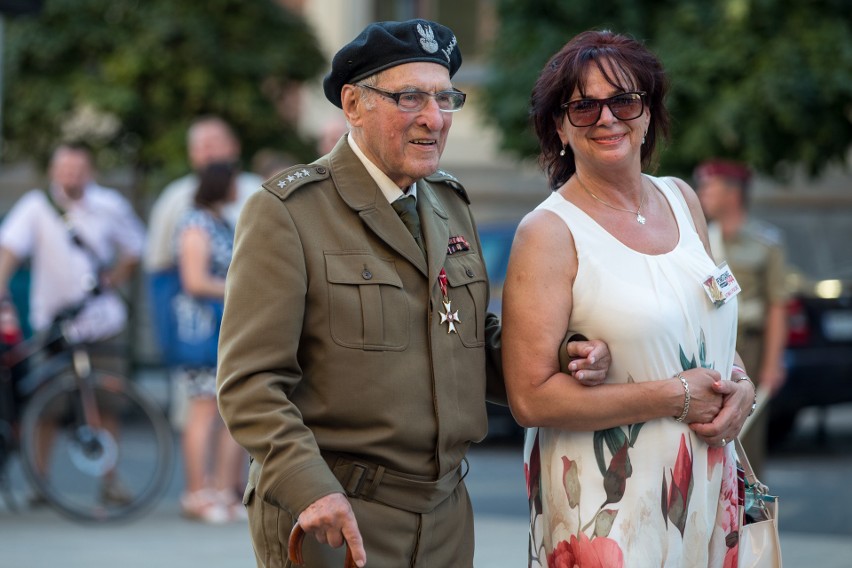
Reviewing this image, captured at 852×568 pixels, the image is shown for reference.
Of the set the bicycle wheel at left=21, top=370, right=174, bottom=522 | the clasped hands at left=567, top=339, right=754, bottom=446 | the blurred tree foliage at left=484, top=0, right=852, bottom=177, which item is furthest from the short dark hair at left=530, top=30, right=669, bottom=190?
the blurred tree foliage at left=484, top=0, right=852, bottom=177

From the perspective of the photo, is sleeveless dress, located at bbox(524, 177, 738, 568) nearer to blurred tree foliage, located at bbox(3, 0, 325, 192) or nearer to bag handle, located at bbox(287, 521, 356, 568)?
bag handle, located at bbox(287, 521, 356, 568)

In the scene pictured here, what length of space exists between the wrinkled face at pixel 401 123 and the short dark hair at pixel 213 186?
15.2 feet

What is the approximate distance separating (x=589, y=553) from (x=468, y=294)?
687 millimetres

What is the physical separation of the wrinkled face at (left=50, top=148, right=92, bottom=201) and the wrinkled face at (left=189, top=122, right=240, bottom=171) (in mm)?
638

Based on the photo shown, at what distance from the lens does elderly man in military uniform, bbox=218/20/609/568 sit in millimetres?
3094

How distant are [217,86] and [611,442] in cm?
1122

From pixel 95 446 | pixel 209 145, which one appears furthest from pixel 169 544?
pixel 209 145

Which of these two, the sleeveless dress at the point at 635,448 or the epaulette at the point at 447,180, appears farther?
the epaulette at the point at 447,180

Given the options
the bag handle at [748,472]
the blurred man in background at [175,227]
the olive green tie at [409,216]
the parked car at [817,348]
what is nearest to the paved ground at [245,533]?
the parked car at [817,348]

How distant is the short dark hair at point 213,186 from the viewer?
7930 millimetres

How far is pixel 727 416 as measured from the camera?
11.4 ft

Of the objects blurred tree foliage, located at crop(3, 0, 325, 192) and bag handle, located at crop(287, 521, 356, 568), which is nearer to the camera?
bag handle, located at crop(287, 521, 356, 568)

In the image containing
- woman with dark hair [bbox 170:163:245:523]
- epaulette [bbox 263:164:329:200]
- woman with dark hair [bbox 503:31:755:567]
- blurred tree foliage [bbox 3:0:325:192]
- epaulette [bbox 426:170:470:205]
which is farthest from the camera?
blurred tree foliage [bbox 3:0:325:192]

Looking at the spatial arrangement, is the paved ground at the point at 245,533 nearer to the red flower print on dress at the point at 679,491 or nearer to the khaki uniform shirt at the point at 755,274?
the khaki uniform shirt at the point at 755,274
